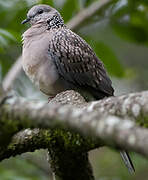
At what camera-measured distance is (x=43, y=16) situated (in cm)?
468

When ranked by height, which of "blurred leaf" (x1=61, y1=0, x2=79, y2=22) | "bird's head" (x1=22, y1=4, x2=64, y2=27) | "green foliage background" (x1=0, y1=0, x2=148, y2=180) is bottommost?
"green foliage background" (x1=0, y1=0, x2=148, y2=180)

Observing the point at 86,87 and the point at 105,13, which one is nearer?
the point at 86,87

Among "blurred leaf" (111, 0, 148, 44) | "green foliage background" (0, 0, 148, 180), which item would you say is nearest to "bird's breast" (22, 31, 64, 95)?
"green foliage background" (0, 0, 148, 180)

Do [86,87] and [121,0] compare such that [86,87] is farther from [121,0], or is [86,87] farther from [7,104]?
[7,104]

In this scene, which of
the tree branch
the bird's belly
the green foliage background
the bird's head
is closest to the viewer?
the tree branch

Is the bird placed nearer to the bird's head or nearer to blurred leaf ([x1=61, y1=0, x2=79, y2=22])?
the bird's head

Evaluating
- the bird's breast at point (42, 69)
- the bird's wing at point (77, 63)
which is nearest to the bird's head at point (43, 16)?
the bird's wing at point (77, 63)

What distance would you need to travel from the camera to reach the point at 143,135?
1407 mm

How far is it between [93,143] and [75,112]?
0.90 m

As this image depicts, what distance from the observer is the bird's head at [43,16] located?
15.2ft

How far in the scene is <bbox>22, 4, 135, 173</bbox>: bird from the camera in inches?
159

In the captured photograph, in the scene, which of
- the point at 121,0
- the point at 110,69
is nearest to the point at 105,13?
the point at 121,0

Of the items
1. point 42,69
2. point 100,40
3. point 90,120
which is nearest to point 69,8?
point 100,40

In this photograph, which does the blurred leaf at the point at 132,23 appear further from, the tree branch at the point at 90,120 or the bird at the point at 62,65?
the tree branch at the point at 90,120
